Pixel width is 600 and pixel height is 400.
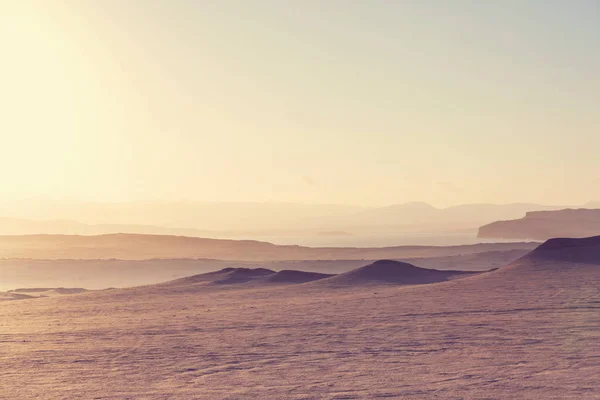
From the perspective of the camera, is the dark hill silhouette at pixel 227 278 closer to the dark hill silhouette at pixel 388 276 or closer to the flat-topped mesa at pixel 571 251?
the dark hill silhouette at pixel 388 276

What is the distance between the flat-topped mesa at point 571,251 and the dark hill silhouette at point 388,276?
17.8ft

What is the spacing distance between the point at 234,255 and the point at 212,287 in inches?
2551

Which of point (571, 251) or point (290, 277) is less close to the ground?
point (571, 251)

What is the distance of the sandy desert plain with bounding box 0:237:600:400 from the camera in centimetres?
1243

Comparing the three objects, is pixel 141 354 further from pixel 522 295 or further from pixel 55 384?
pixel 522 295

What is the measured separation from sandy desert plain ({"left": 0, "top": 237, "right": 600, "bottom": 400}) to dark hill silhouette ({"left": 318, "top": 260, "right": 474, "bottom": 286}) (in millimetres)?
3907

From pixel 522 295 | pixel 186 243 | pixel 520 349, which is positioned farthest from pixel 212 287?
pixel 186 243

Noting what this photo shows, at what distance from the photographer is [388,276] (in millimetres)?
35750

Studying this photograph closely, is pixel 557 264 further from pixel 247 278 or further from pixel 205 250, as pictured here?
pixel 205 250

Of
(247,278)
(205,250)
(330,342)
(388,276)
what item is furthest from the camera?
(205,250)

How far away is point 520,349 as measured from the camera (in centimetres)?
1540

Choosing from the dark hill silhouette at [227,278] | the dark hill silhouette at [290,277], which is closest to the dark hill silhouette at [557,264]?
the dark hill silhouette at [290,277]

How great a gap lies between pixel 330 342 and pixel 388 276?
756 inches

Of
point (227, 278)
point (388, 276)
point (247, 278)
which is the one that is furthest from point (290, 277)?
point (388, 276)
